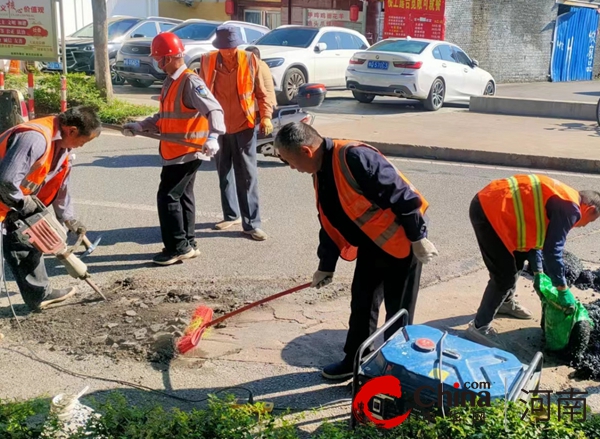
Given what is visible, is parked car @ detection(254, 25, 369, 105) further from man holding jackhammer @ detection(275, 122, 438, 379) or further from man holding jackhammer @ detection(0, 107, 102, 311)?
man holding jackhammer @ detection(275, 122, 438, 379)

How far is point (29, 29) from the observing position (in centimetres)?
1201

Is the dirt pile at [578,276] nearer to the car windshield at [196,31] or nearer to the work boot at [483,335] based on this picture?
the work boot at [483,335]

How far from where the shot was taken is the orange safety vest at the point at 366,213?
4012 mm

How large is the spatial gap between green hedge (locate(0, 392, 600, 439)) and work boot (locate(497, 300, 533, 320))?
6.97 feet

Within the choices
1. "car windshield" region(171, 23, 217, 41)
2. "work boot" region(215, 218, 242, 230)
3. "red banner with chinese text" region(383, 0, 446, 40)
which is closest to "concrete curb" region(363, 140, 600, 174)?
"work boot" region(215, 218, 242, 230)

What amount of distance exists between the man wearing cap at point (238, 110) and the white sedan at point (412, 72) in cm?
887

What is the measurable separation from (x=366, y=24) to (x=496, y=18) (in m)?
4.64

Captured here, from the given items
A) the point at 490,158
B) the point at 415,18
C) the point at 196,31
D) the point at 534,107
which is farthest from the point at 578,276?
the point at 415,18

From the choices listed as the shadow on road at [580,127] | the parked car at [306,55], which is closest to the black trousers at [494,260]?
the shadow on road at [580,127]

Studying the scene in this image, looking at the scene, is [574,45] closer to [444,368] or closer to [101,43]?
[101,43]

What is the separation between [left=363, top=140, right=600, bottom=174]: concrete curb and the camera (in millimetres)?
10627

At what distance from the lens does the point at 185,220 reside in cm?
650

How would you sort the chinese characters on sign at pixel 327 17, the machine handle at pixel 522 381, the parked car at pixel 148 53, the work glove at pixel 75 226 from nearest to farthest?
the machine handle at pixel 522 381, the work glove at pixel 75 226, the parked car at pixel 148 53, the chinese characters on sign at pixel 327 17

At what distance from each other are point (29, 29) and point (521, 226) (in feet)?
32.5
